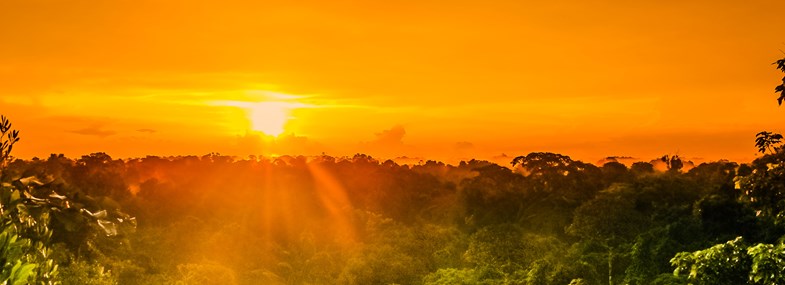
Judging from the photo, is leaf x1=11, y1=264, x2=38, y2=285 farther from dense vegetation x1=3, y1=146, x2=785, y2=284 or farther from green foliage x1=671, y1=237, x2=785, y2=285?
dense vegetation x1=3, y1=146, x2=785, y2=284

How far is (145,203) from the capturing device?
96938 millimetres

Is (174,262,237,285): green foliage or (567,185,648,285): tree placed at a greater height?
(567,185,648,285): tree

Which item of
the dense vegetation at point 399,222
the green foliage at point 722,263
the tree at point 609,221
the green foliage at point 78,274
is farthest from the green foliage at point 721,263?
the tree at point 609,221

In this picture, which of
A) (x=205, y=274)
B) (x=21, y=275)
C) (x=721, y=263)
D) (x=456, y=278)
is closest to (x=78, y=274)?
(x=205, y=274)

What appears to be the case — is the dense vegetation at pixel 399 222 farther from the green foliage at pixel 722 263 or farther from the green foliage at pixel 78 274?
the green foliage at pixel 722 263

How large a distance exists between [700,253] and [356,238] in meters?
75.3

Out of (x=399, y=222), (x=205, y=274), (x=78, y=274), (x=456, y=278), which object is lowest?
(x=456, y=278)

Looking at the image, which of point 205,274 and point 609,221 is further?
point 205,274

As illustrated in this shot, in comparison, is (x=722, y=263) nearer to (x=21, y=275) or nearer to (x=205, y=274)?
(x=21, y=275)

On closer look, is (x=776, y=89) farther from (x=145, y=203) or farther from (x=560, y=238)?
(x=145, y=203)

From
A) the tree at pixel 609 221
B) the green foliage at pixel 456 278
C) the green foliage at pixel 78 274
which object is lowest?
the green foliage at pixel 456 278

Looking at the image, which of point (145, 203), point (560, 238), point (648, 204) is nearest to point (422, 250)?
point (560, 238)

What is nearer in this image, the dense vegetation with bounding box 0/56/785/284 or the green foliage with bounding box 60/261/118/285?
the green foliage with bounding box 60/261/118/285

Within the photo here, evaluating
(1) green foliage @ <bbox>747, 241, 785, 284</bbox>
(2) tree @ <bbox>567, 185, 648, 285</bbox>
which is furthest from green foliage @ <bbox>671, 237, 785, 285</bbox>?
(2) tree @ <bbox>567, 185, 648, 285</bbox>
